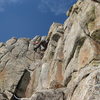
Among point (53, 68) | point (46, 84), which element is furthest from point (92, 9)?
point (46, 84)

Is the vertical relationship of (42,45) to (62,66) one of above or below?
above

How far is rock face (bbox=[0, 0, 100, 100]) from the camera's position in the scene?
21.4m

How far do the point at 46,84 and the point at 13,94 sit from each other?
18.3 feet

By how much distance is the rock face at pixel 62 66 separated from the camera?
2138 centimetres

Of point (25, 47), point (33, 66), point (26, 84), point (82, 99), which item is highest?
point (25, 47)

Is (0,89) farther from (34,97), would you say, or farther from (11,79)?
(34,97)

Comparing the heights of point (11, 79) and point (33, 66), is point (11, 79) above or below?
below

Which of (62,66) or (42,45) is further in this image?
(42,45)

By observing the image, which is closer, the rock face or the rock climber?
the rock face

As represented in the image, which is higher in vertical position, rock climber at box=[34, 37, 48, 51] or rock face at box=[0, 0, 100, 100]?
rock climber at box=[34, 37, 48, 51]

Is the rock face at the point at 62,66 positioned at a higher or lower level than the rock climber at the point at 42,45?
lower

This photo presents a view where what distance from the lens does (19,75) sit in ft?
135

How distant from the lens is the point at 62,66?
34000 mm

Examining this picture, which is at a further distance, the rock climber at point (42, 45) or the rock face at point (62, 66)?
the rock climber at point (42, 45)
